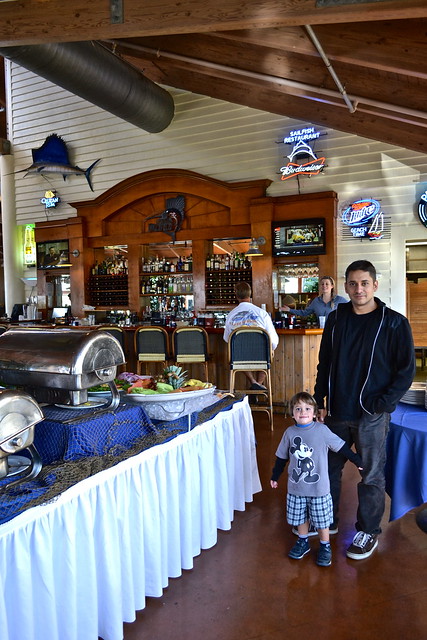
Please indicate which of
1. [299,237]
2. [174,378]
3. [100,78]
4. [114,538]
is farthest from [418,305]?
[114,538]

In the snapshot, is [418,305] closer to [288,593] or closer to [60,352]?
[288,593]

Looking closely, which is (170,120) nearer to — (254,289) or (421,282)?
(254,289)

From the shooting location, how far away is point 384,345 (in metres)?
2.66

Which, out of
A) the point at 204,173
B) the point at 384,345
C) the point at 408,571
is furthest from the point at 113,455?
the point at 204,173

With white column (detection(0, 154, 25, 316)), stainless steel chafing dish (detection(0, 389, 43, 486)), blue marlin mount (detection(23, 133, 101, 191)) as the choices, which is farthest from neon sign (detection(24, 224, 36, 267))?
stainless steel chafing dish (detection(0, 389, 43, 486))

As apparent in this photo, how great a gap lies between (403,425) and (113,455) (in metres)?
1.54

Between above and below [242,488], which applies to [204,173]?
above

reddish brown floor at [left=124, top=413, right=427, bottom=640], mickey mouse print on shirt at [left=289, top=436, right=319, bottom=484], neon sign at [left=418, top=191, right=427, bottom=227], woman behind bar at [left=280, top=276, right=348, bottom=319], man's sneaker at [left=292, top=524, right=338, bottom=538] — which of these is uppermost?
neon sign at [left=418, top=191, right=427, bottom=227]

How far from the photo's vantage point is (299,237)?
7.93 metres

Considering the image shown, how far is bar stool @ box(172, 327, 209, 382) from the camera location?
6215 millimetres

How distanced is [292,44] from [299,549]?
182 inches

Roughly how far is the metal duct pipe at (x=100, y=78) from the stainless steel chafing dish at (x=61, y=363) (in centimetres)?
489

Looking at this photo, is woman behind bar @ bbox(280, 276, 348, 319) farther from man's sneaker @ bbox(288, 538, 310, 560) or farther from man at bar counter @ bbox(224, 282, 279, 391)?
man's sneaker @ bbox(288, 538, 310, 560)

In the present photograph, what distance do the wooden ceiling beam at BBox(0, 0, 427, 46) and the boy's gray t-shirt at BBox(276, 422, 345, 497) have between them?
116 inches
